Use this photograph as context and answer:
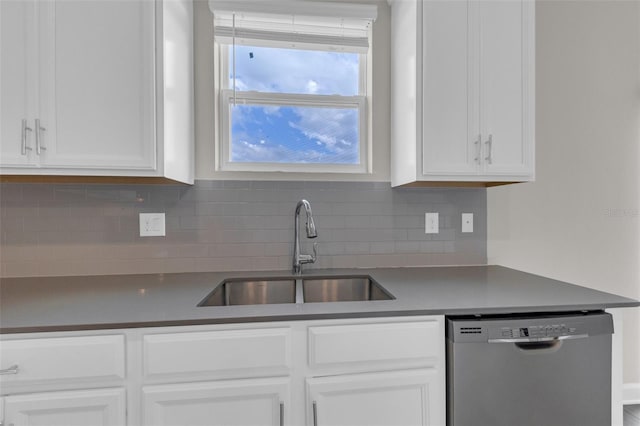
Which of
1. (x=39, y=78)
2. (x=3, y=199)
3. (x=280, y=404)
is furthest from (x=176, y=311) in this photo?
(x=3, y=199)

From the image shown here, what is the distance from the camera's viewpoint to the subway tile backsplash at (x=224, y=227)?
1712 millimetres

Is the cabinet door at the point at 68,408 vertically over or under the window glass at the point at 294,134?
under

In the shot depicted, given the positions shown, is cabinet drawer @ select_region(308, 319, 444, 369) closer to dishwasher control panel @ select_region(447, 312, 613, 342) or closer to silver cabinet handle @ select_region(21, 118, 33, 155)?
dishwasher control panel @ select_region(447, 312, 613, 342)

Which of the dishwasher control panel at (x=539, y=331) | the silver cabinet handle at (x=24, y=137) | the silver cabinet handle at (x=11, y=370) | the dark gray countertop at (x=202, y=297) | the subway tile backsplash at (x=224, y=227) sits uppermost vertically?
the silver cabinet handle at (x=24, y=137)

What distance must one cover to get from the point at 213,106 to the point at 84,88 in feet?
2.04

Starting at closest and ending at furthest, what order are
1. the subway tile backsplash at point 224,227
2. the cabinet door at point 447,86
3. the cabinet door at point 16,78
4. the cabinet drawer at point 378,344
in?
the cabinet drawer at point 378,344 < the cabinet door at point 16,78 < the cabinet door at point 447,86 < the subway tile backsplash at point 224,227

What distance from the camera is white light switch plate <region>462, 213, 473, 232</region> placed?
200 centimetres

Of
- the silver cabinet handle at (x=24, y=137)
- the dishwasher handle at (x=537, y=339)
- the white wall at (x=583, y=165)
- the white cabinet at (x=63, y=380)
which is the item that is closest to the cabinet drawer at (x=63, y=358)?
the white cabinet at (x=63, y=380)

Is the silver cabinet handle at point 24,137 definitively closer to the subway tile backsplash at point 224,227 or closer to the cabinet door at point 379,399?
the subway tile backsplash at point 224,227

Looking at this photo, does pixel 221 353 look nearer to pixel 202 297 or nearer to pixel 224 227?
pixel 202 297

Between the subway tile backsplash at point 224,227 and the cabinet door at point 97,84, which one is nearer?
the cabinet door at point 97,84

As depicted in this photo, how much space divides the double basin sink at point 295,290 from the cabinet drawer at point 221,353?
513 mm

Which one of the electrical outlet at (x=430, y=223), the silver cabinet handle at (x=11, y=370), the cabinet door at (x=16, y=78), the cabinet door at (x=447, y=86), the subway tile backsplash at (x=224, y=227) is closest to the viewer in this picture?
the silver cabinet handle at (x=11, y=370)

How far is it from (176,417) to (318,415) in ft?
1.50
